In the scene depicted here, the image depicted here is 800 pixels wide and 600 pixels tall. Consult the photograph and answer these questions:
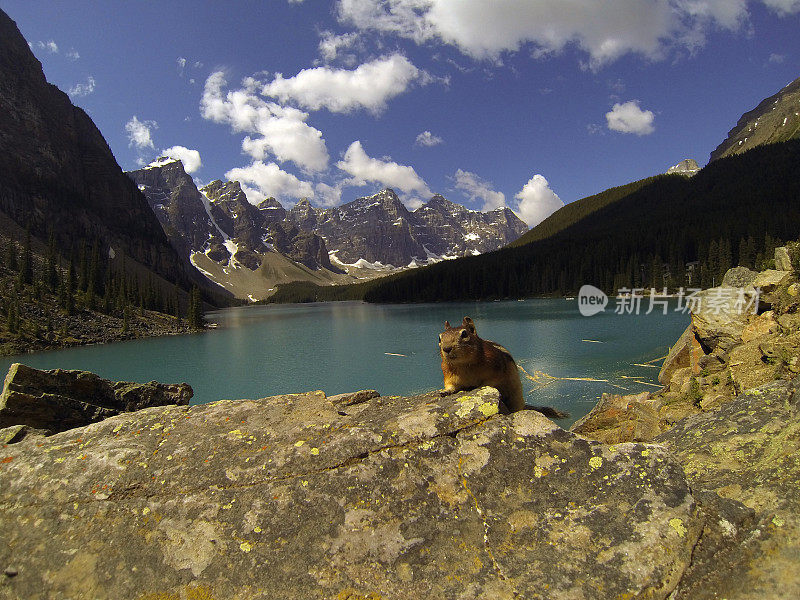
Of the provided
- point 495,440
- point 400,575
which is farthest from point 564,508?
point 400,575

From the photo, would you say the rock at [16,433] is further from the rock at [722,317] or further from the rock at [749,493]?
the rock at [722,317]

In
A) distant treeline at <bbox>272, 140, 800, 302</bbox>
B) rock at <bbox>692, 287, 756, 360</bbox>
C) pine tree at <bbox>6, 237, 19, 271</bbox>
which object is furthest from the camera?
distant treeline at <bbox>272, 140, 800, 302</bbox>

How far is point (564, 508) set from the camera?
9.29 feet

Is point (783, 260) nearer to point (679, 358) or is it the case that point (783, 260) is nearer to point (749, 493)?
point (679, 358)

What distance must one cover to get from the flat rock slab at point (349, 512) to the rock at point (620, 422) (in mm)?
7728

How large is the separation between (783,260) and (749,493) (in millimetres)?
15265

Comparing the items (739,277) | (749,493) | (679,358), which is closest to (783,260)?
(739,277)

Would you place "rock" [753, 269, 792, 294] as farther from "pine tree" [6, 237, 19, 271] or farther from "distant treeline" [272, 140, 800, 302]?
"distant treeline" [272, 140, 800, 302]

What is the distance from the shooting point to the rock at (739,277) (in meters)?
15.0

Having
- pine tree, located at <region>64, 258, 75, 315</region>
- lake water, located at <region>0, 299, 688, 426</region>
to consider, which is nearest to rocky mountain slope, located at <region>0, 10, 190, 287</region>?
pine tree, located at <region>64, 258, 75, 315</region>

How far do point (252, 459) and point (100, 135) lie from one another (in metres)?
262

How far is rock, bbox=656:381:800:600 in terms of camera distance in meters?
2.31

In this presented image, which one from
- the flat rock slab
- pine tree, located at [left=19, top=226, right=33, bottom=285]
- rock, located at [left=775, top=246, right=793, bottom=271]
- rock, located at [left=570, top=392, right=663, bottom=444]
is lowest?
rock, located at [left=570, top=392, right=663, bottom=444]

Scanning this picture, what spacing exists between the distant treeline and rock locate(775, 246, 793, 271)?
349 ft
